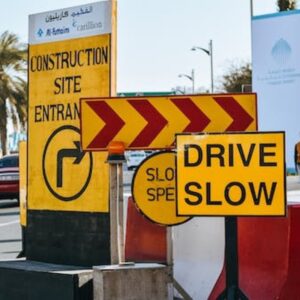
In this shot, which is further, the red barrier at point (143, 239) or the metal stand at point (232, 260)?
the red barrier at point (143, 239)

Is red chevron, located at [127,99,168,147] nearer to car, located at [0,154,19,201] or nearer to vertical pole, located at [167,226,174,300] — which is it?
vertical pole, located at [167,226,174,300]

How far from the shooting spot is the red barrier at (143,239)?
710 centimetres

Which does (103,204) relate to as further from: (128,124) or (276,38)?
(276,38)

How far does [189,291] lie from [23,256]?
2.38 m

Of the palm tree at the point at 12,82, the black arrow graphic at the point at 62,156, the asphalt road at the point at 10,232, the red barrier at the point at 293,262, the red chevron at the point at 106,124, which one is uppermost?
the palm tree at the point at 12,82

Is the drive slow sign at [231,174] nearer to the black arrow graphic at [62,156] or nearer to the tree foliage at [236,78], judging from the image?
the black arrow graphic at [62,156]

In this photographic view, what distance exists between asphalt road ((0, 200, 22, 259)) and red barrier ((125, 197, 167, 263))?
191 inches

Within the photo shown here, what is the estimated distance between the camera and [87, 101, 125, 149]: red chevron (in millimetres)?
6125

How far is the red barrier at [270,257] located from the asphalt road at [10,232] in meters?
6.23

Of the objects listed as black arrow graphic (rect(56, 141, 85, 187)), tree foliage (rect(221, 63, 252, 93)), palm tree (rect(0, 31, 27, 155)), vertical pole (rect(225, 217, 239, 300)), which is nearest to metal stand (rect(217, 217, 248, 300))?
vertical pole (rect(225, 217, 239, 300))

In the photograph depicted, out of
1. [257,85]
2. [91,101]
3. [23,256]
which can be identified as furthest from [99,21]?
[257,85]

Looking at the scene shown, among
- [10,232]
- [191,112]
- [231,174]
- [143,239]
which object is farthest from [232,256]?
[10,232]

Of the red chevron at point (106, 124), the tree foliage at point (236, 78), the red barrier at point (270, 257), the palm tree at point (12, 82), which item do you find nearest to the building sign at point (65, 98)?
the red chevron at point (106, 124)

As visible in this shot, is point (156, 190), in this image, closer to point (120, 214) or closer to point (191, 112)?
point (120, 214)
